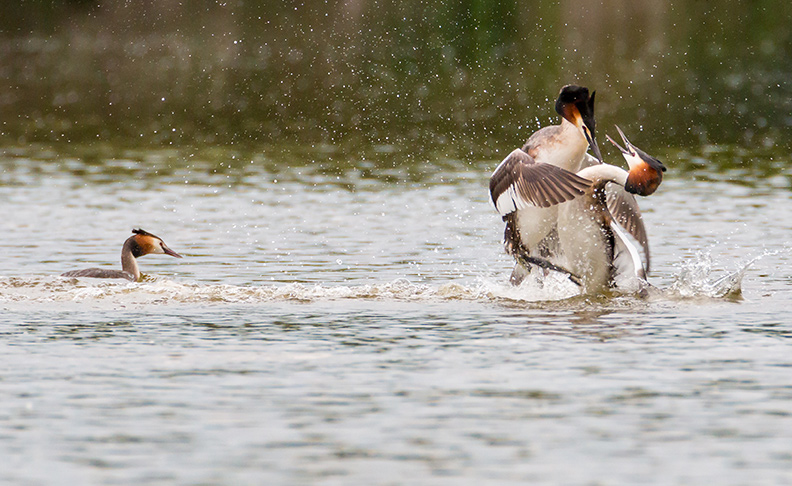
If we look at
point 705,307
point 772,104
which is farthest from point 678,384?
point 772,104

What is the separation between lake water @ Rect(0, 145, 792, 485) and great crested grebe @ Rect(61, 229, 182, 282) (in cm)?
25

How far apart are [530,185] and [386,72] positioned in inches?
1898

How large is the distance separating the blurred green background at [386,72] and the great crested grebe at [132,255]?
18165 millimetres

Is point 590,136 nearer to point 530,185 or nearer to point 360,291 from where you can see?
point 530,185

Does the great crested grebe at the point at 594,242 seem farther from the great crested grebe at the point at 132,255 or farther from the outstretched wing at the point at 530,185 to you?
the great crested grebe at the point at 132,255

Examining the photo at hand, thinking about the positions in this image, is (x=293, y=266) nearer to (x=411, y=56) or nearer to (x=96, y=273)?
(x=96, y=273)

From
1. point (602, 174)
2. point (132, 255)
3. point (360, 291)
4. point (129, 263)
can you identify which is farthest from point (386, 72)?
point (602, 174)

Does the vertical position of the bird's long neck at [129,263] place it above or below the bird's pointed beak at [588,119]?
below

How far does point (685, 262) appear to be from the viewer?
19.8m

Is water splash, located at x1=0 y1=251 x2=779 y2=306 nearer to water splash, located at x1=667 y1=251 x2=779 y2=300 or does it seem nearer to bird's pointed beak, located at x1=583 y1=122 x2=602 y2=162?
water splash, located at x1=667 y1=251 x2=779 y2=300

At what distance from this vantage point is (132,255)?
61.6 ft

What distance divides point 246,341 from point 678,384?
4269 millimetres

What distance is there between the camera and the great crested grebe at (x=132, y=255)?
18.0 meters

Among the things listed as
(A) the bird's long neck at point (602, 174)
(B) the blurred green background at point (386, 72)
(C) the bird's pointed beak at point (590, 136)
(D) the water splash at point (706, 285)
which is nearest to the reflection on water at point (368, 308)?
(D) the water splash at point (706, 285)
